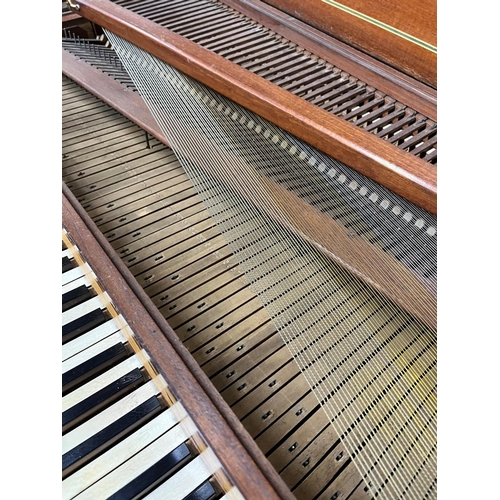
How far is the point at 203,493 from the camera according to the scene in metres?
1.53

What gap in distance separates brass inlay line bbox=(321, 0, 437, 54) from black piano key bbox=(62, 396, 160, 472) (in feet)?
5.65

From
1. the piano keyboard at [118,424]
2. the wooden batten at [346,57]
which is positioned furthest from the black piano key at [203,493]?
the wooden batten at [346,57]

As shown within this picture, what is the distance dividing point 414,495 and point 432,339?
24.7 inches

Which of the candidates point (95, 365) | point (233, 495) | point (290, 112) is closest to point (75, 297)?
point (95, 365)

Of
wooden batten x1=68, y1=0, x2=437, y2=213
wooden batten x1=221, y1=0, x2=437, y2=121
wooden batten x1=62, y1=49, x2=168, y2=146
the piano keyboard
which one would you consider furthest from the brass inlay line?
the piano keyboard

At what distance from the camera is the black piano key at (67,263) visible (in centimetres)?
210

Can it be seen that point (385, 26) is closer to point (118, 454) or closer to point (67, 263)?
point (67, 263)

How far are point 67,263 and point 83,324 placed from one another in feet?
1.03

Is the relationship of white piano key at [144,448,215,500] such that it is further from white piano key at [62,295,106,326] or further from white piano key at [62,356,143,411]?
white piano key at [62,295,106,326]

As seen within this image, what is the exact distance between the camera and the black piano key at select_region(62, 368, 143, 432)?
1678 millimetres

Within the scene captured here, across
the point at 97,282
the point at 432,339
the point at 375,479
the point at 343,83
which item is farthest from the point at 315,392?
the point at 343,83

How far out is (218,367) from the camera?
6.50 feet

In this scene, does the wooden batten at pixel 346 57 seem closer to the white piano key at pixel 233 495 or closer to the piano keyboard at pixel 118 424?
the piano keyboard at pixel 118 424

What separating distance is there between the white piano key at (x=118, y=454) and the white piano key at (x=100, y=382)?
0.68 feet
